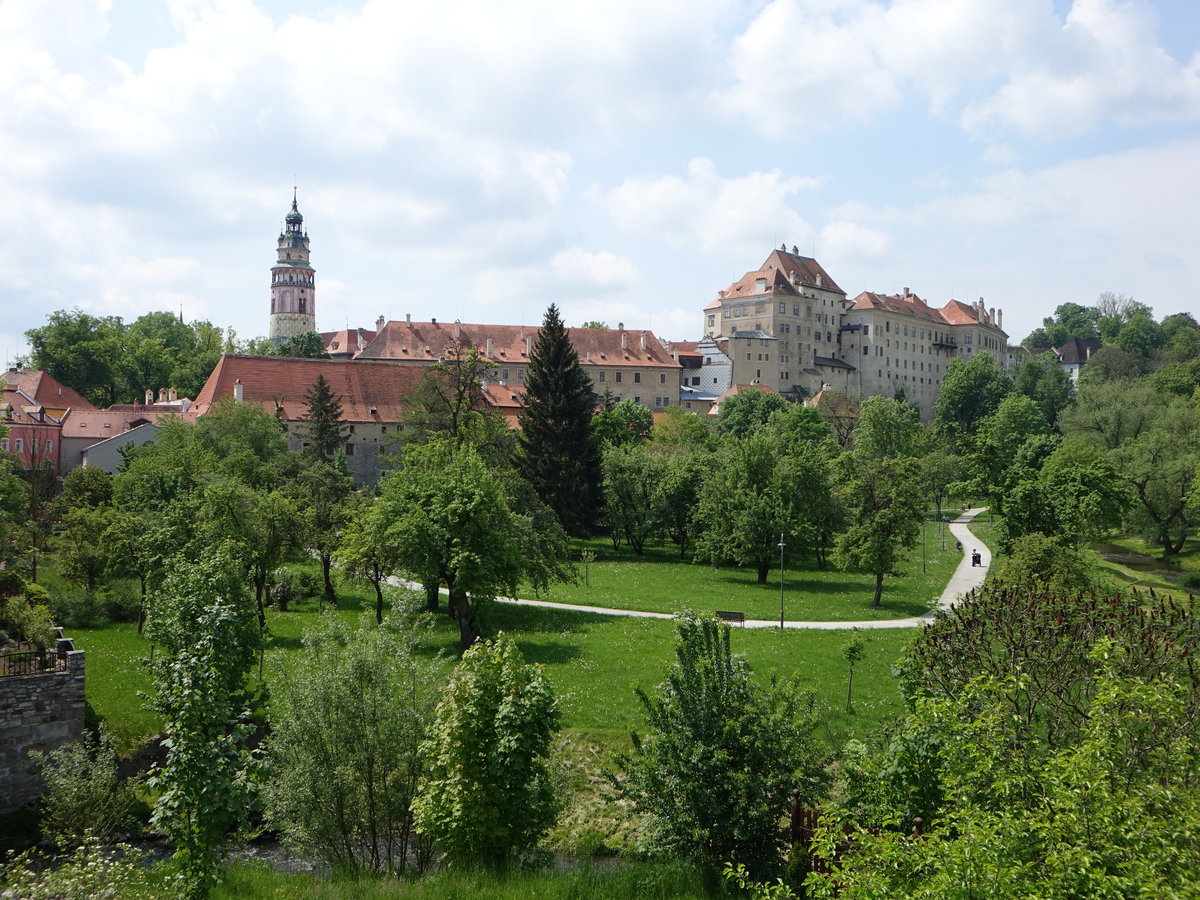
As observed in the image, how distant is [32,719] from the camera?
843 inches

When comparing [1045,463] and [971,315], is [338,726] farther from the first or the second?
[971,315]

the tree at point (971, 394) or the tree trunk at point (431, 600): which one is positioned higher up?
the tree at point (971, 394)

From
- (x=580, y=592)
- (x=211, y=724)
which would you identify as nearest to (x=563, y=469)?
(x=580, y=592)

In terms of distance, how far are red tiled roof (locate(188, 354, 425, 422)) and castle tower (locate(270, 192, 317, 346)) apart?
3758 inches

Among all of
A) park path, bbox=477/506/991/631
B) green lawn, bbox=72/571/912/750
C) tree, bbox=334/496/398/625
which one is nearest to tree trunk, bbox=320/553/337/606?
green lawn, bbox=72/571/912/750

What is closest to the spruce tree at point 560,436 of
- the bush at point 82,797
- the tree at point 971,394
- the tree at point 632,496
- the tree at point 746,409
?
the tree at point 632,496

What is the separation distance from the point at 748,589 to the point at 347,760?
26111 mm

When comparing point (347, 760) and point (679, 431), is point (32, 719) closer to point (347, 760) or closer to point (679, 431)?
point (347, 760)

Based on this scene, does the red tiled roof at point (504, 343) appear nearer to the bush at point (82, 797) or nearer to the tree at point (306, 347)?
the tree at point (306, 347)

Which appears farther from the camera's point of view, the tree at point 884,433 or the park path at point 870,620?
Result: the tree at point 884,433

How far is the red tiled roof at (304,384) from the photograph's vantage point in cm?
6912

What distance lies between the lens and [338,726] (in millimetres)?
17078

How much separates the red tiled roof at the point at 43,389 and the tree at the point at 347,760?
61141mm

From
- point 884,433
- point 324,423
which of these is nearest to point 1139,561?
point 884,433
